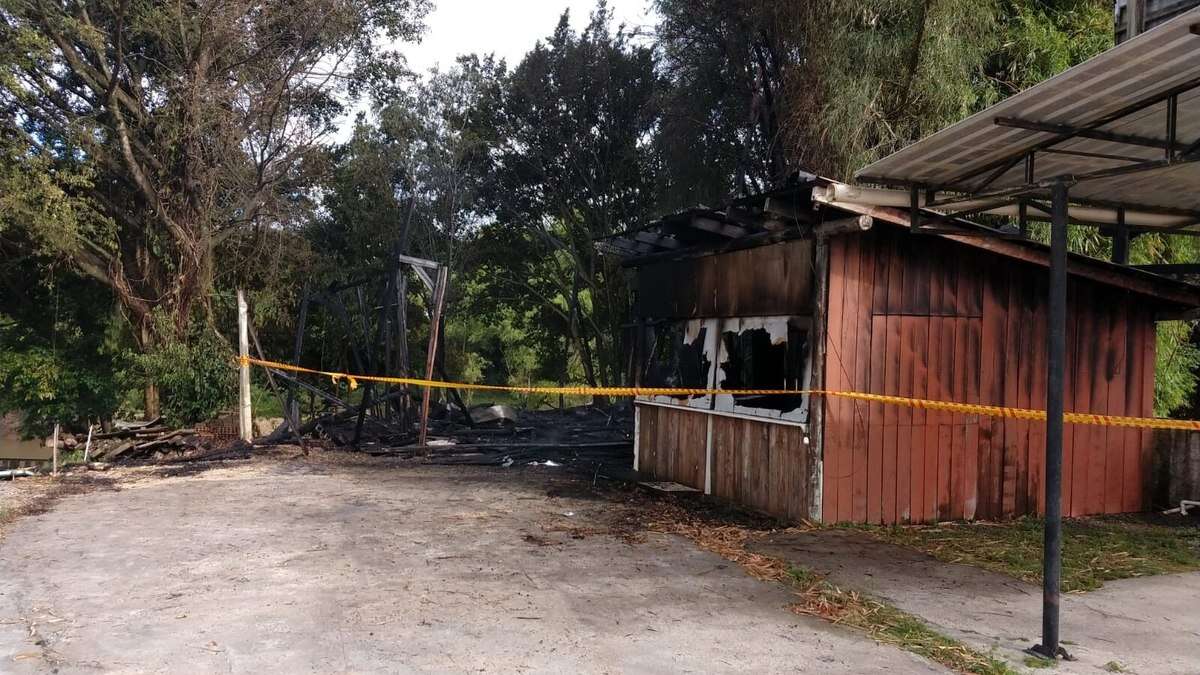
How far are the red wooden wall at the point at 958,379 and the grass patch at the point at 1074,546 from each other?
12.9 inches

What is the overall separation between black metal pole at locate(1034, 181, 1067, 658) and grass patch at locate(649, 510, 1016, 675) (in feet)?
1.21

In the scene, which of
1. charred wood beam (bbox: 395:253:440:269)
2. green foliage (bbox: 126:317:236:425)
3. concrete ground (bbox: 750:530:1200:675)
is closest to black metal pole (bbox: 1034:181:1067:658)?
→ concrete ground (bbox: 750:530:1200:675)

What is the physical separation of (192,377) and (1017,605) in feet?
49.0

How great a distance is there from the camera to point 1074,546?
7020 millimetres

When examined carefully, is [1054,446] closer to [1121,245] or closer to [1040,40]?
[1121,245]

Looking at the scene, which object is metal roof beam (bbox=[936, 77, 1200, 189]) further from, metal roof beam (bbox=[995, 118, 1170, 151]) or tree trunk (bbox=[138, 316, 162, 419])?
tree trunk (bbox=[138, 316, 162, 419])

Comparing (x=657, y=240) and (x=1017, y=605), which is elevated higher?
(x=657, y=240)

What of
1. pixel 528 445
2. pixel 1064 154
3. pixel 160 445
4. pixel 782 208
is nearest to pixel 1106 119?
pixel 1064 154

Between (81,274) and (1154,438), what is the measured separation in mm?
20527

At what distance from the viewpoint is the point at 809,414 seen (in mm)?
7547

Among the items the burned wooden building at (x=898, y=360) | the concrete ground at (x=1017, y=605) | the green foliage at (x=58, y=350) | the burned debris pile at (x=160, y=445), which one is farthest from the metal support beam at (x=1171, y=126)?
the green foliage at (x=58, y=350)

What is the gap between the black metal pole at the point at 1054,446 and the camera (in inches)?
172

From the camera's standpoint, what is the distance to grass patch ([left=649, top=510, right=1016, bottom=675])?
14.3 feet

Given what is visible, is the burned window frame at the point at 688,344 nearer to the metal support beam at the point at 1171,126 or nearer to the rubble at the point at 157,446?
the metal support beam at the point at 1171,126
